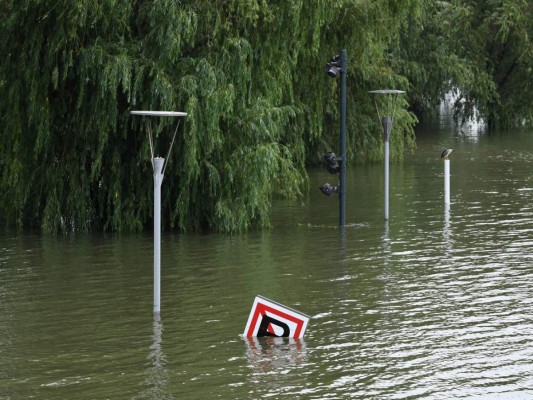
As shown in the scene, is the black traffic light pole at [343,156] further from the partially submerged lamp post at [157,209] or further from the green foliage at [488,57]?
the green foliage at [488,57]

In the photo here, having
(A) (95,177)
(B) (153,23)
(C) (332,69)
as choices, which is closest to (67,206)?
(A) (95,177)

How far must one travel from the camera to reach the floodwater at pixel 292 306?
1173 cm

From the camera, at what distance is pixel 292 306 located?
50.8 feet

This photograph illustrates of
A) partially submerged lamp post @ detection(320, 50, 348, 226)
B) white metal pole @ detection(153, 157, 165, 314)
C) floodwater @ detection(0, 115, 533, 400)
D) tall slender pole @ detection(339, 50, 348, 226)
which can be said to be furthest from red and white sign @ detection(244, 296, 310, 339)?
tall slender pole @ detection(339, 50, 348, 226)

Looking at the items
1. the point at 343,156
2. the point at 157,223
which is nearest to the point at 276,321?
the point at 157,223

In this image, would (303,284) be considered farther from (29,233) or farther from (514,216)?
(514,216)

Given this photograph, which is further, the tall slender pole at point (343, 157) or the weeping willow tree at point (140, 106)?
the tall slender pole at point (343, 157)

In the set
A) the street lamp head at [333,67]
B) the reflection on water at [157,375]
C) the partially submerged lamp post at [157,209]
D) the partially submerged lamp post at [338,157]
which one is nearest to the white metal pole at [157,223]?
the partially submerged lamp post at [157,209]

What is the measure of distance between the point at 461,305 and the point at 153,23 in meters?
8.01

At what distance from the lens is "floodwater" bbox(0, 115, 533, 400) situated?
38.5 feet

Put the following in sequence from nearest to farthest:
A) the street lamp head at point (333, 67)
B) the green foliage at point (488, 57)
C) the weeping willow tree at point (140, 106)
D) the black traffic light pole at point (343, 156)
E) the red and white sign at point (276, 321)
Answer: the red and white sign at point (276, 321) → the weeping willow tree at point (140, 106) → the street lamp head at point (333, 67) → the black traffic light pole at point (343, 156) → the green foliage at point (488, 57)

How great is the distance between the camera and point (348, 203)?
88.5 feet

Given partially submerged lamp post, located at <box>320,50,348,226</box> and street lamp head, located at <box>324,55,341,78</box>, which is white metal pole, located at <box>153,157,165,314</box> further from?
street lamp head, located at <box>324,55,341,78</box>

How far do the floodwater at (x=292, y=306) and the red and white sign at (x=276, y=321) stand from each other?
0.14 metres
